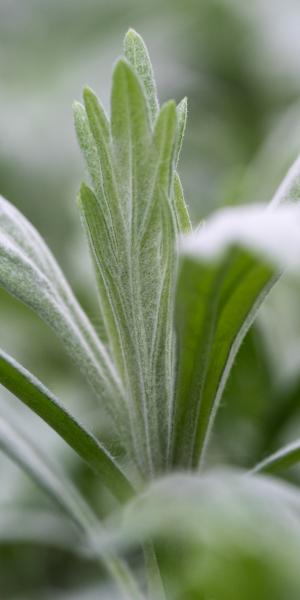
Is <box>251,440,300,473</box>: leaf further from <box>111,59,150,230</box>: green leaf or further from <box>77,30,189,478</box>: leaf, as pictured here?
<box>111,59,150,230</box>: green leaf

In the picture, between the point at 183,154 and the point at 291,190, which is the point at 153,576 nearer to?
the point at 291,190

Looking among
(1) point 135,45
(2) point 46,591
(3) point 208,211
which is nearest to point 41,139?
(3) point 208,211

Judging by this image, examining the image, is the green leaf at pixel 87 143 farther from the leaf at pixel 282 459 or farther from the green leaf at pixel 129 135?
the leaf at pixel 282 459

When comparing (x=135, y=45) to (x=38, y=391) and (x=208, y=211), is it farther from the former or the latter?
(x=208, y=211)

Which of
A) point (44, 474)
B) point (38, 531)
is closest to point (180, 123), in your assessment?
point (44, 474)

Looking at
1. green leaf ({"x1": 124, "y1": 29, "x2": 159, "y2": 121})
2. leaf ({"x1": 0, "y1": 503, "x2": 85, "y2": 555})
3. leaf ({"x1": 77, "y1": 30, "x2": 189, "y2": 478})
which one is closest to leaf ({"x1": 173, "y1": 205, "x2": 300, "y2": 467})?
leaf ({"x1": 77, "y1": 30, "x2": 189, "y2": 478})

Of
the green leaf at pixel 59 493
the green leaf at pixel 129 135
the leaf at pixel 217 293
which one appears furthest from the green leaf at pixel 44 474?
the green leaf at pixel 129 135
